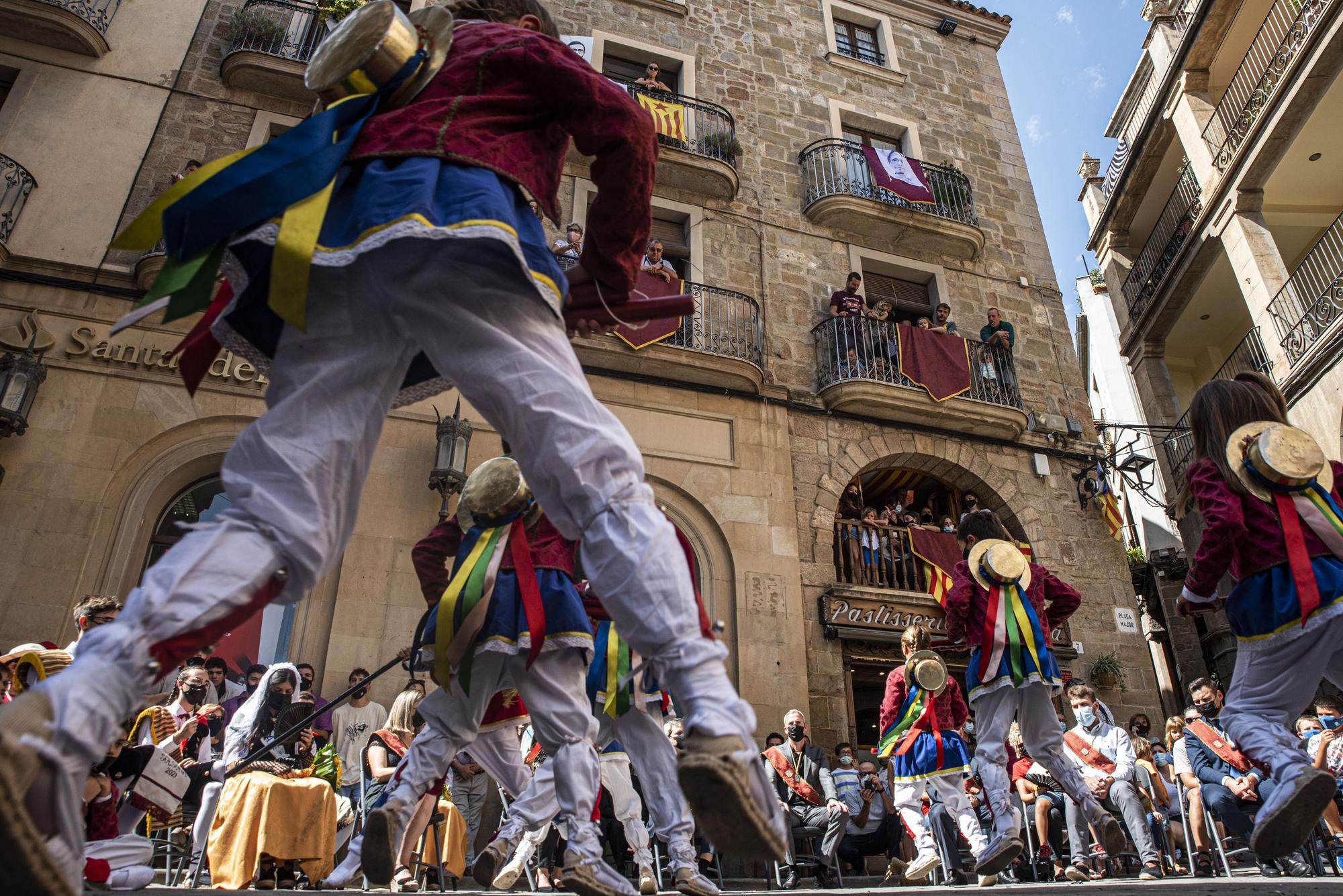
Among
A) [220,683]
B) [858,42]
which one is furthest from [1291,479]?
[858,42]

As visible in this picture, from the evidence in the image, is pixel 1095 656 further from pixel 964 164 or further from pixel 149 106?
pixel 149 106

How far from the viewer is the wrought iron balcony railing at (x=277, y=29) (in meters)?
12.4

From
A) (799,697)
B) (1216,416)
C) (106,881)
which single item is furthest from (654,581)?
(799,697)

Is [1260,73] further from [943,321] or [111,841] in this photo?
[111,841]

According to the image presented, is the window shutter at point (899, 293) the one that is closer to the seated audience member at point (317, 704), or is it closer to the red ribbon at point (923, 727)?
the red ribbon at point (923, 727)

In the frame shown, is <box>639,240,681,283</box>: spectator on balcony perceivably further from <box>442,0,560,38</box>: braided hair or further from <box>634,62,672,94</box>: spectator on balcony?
<box>442,0,560,38</box>: braided hair

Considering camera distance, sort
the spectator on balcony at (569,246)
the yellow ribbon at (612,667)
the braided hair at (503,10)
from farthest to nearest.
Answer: the spectator on balcony at (569,246), the yellow ribbon at (612,667), the braided hair at (503,10)

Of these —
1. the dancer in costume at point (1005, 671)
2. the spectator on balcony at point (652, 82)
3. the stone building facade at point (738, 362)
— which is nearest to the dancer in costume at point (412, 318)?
the dancer in costume at point (1005, 671)

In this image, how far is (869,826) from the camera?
8.32 m

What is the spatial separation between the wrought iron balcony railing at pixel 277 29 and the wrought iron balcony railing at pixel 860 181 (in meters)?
7.76

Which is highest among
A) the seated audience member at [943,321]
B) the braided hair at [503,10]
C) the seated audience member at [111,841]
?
the seated audience member at [943,321]

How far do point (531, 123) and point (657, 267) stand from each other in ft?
32.8

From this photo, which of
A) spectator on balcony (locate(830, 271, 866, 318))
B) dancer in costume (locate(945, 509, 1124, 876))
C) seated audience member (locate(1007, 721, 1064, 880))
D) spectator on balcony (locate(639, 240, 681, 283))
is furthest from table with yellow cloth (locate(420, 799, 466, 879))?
spectator on balcony (locate(830, 271, 866, 318))

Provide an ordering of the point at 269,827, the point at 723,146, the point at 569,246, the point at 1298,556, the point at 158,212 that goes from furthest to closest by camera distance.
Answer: the point at 723,146, the point at 569,246, the point at 269,827, the point at 1298,556, the point at 158,212
